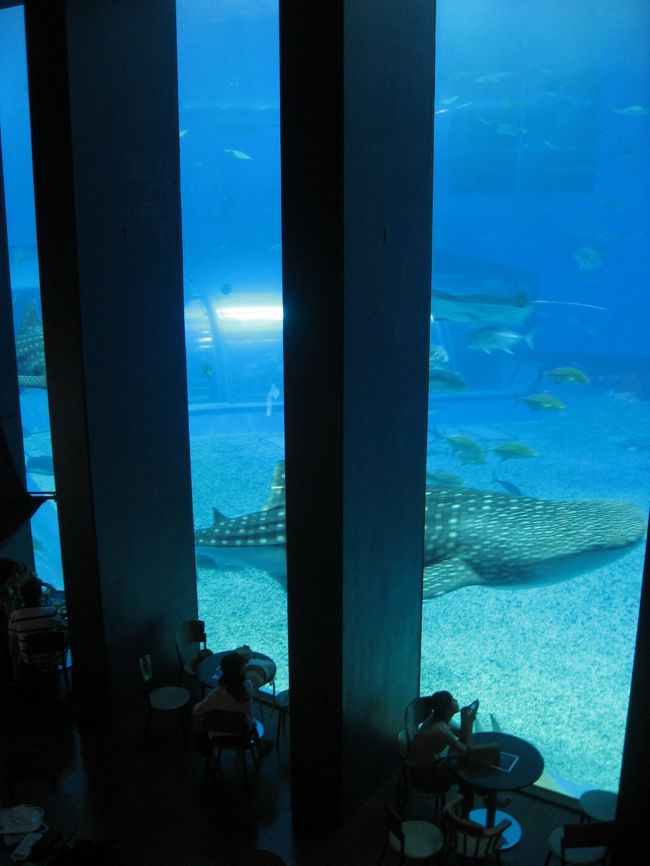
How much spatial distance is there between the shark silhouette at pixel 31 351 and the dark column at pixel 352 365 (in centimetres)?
608

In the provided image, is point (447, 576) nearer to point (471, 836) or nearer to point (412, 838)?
point (412, 838)

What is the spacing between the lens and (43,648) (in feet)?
17.0

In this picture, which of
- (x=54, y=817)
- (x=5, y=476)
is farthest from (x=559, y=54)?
(x=54, y=817)

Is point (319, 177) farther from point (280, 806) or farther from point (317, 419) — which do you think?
point (280, 806)

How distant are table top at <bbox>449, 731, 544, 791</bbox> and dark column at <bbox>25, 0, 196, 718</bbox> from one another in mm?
2868

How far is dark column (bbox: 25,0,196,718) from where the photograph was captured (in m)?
4.41

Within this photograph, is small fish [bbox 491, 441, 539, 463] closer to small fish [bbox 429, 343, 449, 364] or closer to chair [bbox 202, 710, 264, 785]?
small fish [bbox 429, 343, 449, 364]

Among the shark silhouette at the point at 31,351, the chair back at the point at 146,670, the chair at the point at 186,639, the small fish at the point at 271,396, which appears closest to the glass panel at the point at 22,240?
the shark silhouette at the point at 31,351

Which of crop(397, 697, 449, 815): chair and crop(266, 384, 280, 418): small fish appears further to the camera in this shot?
crop(266, 384, 280, 418): small fish

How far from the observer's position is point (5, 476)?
4773mm

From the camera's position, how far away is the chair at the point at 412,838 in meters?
3.32

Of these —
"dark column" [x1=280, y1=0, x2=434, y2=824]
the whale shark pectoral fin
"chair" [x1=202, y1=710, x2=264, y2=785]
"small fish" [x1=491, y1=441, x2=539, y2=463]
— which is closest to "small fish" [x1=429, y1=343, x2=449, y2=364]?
"small fish" [x1=491, y1=441, x2=539, y2=463]

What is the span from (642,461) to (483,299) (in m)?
2.72

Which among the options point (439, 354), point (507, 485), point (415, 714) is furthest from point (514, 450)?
point (415, 714)
